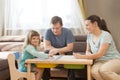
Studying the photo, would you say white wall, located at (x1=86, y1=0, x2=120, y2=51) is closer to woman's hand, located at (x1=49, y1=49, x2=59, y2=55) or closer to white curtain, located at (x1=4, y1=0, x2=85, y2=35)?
white curtain, located at (x1=4, y1=0, x2=85, y2=35)

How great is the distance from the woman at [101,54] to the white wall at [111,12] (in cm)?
169

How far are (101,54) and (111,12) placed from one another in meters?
2.13

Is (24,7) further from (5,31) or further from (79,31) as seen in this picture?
(79,31)

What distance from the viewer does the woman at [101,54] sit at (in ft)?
8.23

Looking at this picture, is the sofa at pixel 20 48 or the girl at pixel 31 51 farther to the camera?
the sofa at pixel 20 48

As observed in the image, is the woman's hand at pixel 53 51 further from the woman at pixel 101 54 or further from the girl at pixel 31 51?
the woman at pixel 101 54

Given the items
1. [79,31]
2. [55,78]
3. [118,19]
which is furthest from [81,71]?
[118,19]

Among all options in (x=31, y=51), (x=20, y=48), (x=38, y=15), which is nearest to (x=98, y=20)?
(x=31, y=51)

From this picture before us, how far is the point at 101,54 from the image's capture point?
8.68ft

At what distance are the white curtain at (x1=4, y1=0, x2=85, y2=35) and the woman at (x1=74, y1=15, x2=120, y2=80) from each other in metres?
1.66

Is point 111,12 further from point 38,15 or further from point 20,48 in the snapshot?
point 20,48

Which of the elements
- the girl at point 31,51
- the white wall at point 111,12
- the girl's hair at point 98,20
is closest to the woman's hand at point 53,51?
the girl at point 31,51

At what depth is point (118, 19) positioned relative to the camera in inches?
179

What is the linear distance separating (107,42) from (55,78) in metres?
1.45
